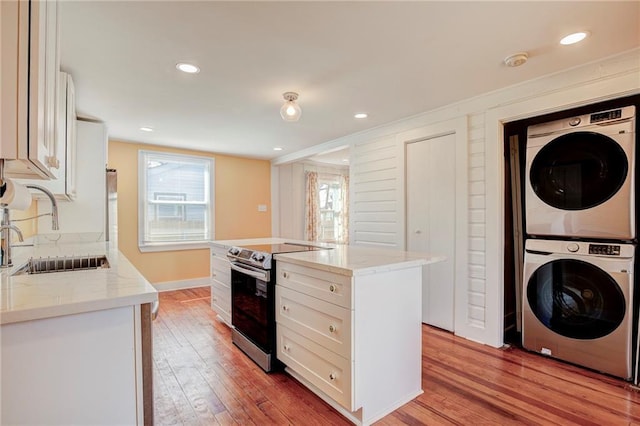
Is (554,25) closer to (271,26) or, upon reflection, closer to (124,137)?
(271,26)

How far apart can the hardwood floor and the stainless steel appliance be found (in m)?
0.13

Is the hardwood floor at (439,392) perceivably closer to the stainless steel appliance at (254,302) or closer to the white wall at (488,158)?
the stainless steel appliance at (254,302)

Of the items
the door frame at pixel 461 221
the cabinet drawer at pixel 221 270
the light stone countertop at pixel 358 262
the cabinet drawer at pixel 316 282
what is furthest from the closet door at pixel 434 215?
the cabinet drawer at pixel 221 270

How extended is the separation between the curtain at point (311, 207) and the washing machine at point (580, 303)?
422 cm

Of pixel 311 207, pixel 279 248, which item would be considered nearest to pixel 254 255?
pixel 279 248

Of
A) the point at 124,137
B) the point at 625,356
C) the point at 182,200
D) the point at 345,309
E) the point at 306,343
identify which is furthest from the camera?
the point at 182,200

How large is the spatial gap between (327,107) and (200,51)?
136 centimetres

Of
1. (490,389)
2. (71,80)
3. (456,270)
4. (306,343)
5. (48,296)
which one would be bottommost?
(490,389)

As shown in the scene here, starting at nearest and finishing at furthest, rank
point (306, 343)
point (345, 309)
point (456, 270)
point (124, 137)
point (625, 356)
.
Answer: point (345, 309)
point (306, 343)
point (625, 356)
point (456, 270)
point (124, 137)

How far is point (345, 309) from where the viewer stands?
164 centimetres

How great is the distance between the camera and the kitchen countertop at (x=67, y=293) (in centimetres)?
93

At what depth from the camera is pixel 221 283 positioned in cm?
317

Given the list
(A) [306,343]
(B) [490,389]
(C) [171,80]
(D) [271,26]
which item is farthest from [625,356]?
(C) [171,80]

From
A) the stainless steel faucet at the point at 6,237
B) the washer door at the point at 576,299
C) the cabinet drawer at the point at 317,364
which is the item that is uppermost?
the stainless steel faucet at the point at 6,237
